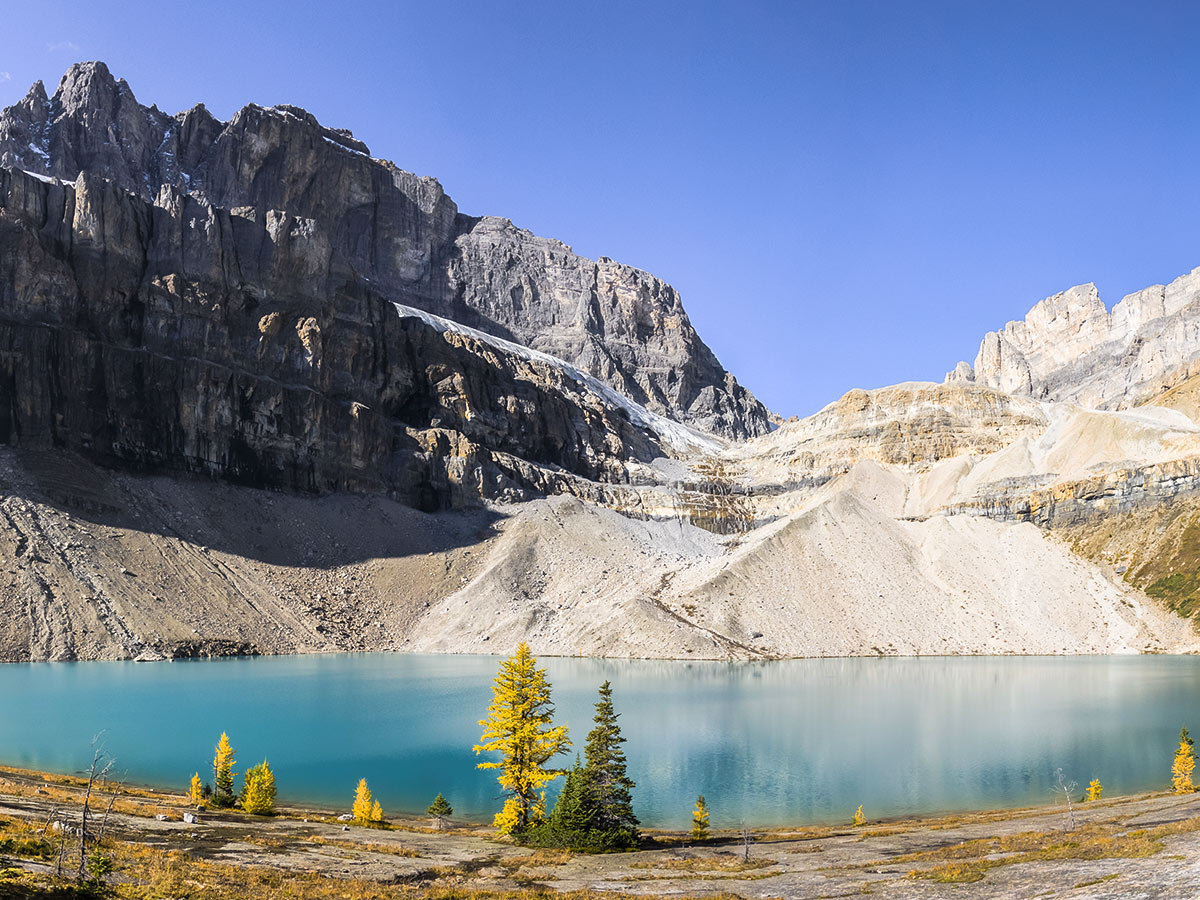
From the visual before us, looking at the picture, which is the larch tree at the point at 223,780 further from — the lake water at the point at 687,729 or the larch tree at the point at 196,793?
the lake water at the point at 687,729

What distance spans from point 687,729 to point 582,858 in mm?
25297

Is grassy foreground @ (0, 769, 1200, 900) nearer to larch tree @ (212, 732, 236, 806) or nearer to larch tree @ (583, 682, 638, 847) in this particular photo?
larch tree @ (583, 682, 638, 847)

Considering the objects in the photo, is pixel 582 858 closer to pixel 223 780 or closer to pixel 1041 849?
pixel 1041 849

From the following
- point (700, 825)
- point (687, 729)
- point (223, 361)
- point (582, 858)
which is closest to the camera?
point (582, 858)

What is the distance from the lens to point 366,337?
146 meters

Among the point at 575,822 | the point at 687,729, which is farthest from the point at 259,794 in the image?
the point at 687,729

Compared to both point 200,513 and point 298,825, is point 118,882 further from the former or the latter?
point 200,513

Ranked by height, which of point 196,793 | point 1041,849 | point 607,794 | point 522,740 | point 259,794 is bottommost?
point 196,793

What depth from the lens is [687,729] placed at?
52219 mm

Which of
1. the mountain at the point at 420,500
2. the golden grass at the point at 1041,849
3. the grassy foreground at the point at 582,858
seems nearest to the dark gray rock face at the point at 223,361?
the mountain at the point at 420,500

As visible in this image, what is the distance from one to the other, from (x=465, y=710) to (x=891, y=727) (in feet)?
85.7

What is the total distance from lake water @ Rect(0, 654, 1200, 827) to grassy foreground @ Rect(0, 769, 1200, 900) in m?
5.42

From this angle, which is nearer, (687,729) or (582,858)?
(582,858)

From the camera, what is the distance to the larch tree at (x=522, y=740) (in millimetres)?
31781
